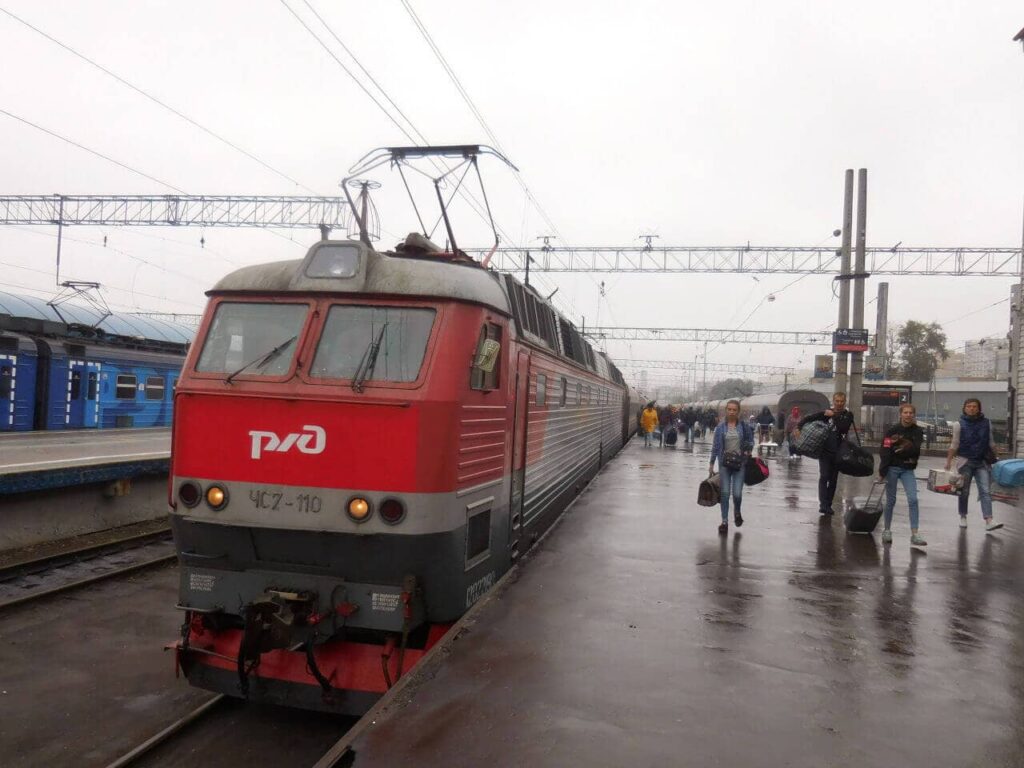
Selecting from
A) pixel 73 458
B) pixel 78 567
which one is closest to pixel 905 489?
pixel 78 567

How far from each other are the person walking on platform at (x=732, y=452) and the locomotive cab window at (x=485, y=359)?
4.50 metres

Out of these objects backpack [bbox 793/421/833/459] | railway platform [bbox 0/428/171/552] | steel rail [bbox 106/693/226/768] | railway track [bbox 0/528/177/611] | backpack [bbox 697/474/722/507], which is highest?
backpack [bbox 793/421/833/459]

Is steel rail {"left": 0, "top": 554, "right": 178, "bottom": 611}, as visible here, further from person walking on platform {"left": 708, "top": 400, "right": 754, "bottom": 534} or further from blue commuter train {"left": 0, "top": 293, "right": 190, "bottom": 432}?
person walking on platform {"left": 708, "top": 400, "right": 754, "bottom": 534}

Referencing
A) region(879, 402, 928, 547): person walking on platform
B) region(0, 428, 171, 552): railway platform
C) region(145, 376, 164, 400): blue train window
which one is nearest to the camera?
region(879, 402, 928, 547): person walking on platform

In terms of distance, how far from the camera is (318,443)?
4742 millimetres

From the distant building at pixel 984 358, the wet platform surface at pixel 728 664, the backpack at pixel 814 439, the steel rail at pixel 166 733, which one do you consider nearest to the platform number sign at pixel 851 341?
the backpack at pixel 814 439

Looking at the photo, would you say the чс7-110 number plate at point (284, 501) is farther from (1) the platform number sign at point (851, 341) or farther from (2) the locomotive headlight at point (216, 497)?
(1) the platform number sign at point (851, 341)

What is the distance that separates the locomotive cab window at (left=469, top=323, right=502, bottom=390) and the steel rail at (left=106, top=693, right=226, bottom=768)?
3.02m

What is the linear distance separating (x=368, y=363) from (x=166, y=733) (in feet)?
9.16

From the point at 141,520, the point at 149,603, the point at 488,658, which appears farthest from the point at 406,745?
the point at 141,520

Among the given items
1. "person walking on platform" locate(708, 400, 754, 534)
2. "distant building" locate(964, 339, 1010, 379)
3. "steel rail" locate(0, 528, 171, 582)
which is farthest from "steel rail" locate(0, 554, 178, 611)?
"distant building" locate(964, 339, 1010, 379)

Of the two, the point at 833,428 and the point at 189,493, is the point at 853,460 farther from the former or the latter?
the point at 189,493

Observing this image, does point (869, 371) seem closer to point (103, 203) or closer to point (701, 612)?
point (103, 203)

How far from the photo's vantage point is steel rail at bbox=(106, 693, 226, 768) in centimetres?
456
